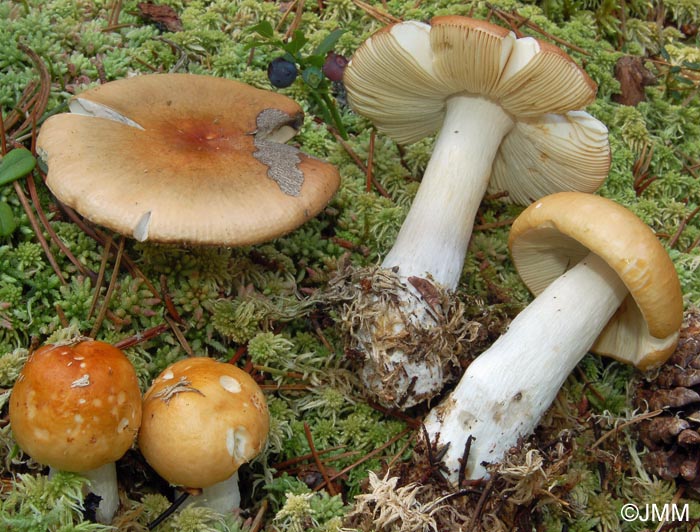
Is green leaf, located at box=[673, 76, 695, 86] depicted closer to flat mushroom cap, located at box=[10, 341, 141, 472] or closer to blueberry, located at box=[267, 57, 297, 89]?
blueberry, located at box=[267, 57, 297, 89]

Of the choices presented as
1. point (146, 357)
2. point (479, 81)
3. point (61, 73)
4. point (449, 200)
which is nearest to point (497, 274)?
point (449, 200)

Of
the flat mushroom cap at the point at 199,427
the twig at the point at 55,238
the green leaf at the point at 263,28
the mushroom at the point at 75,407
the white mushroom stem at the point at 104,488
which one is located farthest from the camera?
the green leaf at the point at 263,28

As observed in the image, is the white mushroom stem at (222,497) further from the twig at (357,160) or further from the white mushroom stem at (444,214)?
the twig at (357,160)

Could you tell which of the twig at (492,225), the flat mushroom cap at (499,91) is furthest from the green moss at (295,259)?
the flat mushroom cap at (499,91)

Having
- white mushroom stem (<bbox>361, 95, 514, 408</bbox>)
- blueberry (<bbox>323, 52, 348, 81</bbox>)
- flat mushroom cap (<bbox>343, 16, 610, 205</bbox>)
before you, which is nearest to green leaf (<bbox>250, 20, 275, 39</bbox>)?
blueberry (<bbox>323, 52, 348, 81</bbox>)

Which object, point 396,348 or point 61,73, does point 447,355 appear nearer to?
point 396,348

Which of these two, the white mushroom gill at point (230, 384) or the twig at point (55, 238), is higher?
the white mushroom gill at point (230, 384)
